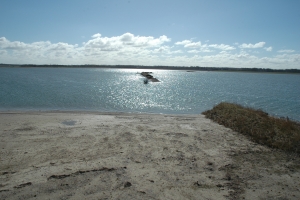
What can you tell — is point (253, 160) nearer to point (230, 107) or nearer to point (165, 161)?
point (165, 161)

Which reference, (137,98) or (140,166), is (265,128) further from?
(137,98)

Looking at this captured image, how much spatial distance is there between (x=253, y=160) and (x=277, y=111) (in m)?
21.1

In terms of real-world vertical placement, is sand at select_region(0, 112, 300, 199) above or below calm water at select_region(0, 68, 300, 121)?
above

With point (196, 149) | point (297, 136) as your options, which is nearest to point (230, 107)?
point (297, 136)

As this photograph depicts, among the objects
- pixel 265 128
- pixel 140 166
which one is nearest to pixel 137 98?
pixel 265 128

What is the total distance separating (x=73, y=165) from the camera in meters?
7.81

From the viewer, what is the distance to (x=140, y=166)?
7871 mm

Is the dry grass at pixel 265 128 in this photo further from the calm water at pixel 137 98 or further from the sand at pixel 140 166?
the calm water at pixel 137 98

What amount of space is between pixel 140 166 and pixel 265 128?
8.71m

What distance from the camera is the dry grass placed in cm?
1044

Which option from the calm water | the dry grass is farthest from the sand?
the calm water

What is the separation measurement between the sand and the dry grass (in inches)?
A: 31.2

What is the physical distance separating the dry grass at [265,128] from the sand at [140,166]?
79 cm

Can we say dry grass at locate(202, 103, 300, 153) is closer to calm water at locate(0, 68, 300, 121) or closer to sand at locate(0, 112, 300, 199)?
sand at locate(0, 112, 300, 199)
